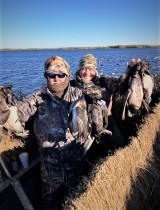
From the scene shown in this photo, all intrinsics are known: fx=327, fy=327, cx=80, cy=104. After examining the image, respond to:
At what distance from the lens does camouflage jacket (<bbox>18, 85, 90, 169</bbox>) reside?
163 inches

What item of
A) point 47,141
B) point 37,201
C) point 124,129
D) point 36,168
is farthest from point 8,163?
point 124,129

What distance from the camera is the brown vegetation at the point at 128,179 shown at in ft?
10.1

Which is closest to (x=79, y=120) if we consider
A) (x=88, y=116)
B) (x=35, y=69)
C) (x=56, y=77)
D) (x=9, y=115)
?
(x=88, y=116)

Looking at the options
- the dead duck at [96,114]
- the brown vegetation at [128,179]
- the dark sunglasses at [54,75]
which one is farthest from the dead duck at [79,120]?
the dark sunglasses at [54,75]

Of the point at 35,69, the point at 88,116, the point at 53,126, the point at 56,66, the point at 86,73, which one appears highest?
the point at 56,66

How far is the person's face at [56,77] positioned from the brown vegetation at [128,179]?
1161mm

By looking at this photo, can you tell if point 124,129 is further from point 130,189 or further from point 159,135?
point 130,189

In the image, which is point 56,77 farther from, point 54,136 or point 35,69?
point 35,69

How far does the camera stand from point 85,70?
522 cm

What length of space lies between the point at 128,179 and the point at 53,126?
1.14 metres

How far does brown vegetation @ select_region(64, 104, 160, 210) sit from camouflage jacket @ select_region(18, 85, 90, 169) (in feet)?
2.57

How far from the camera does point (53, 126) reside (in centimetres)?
415

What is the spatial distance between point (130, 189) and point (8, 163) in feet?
7.20

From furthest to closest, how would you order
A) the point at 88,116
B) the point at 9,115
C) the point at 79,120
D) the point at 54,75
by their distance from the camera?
the point at 54,75, the point at 9,115, the point at 88,116, the point at 79,120
